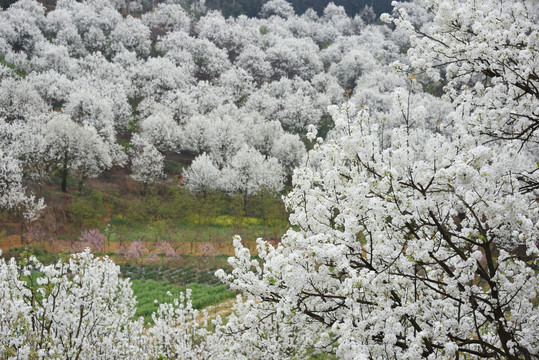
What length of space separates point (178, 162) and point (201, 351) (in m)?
53.7

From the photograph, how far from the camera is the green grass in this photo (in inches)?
618

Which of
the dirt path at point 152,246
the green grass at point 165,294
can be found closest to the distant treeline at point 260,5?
the dirt path at point 152,246

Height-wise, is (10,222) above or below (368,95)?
below

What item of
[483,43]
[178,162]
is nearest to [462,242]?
[483,43]

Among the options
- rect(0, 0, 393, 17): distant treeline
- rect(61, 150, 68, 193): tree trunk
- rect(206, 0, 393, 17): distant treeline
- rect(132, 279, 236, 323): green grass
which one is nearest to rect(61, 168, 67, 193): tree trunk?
rect(61, 150, 68, 193): tree trunk

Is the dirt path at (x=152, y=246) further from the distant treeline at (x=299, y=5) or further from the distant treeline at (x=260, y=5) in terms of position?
the distant treeline at (x=299, y=5)

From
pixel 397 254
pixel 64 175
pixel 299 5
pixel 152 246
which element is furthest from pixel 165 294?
pixel 299 5

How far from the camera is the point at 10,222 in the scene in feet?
104

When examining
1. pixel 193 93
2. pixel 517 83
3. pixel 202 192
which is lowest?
pixel 517 83

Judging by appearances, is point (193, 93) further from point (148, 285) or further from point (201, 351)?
point (201, 351)

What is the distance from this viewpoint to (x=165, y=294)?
679 inches

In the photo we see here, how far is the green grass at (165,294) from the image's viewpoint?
1570cm

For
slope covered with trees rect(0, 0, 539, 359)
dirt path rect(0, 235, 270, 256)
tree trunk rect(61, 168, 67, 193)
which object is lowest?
slope covered with trees rect(0, 0, 539, 359)

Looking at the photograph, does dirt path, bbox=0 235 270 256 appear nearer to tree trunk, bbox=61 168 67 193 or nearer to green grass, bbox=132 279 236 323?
green grass, bbox=132 279 236 323
